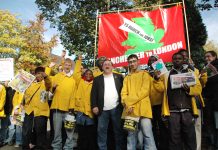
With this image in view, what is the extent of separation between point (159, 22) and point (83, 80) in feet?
9.47

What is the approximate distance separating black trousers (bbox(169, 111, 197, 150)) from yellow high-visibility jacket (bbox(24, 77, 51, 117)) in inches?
119

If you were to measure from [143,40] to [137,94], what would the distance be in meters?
2.86

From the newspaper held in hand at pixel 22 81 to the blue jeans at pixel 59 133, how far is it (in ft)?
3.02

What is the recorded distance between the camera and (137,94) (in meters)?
6.19

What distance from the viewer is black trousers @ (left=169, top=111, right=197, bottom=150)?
19.1ft

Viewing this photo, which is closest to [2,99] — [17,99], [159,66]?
[17,99]

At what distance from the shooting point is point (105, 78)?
6859 mm

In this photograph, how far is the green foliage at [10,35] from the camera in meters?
34.1

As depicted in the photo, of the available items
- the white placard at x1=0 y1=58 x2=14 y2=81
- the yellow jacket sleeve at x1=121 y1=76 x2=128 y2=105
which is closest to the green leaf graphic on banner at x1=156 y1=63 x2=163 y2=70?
the yellow jacket sleeve at x1=121 y1=76 x2=128 y2=105

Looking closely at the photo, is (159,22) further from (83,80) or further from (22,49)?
(22,49)

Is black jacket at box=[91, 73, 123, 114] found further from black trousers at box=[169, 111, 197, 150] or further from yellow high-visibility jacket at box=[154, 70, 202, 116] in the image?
black trousers at box=[169, 111, 197, 150]

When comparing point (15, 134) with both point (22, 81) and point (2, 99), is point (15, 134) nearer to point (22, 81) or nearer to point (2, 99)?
point (2, 99)

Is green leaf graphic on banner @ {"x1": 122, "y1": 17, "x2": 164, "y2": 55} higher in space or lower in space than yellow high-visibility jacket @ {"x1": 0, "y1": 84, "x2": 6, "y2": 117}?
higher

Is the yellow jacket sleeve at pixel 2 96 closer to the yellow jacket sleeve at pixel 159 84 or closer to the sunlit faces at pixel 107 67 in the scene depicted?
the sunlit faces at pixel 107 67
